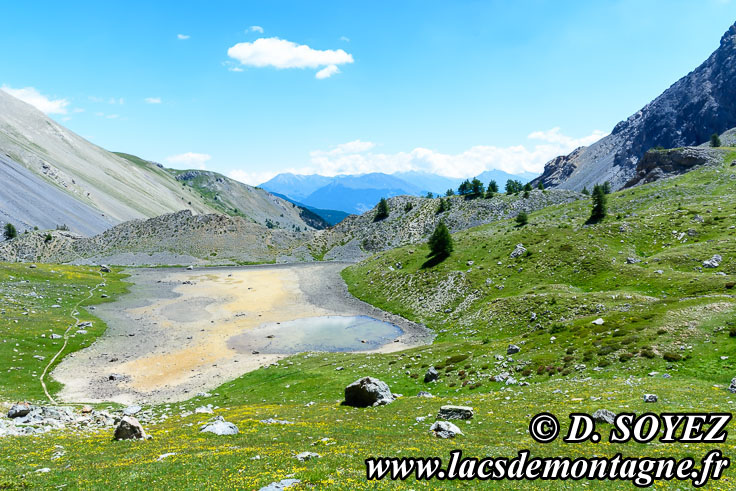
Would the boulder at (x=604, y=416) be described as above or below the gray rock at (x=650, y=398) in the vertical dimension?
below

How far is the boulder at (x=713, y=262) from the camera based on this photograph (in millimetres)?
59541

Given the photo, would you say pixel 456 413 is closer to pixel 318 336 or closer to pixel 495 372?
pixel 495 372

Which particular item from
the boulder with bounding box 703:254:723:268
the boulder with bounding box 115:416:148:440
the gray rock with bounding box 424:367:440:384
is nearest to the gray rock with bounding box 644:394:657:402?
the gray rock with bounding box 424:367:440:384

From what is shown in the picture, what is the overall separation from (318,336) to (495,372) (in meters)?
41.8

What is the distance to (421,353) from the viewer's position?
2035 inches

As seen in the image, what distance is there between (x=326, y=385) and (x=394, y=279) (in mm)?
58239

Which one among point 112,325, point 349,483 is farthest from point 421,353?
point 112,325

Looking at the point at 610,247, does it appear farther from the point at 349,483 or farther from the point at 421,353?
the point at 349,483

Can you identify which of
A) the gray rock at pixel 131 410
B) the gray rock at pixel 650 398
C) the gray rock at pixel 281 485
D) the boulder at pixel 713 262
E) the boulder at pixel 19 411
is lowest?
the gray rock at pixel 131 410

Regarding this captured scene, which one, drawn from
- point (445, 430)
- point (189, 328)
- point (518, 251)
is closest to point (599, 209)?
point (518, 251)

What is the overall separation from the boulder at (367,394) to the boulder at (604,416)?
1754 centimetres

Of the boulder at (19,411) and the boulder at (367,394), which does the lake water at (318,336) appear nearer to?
the boulder at (367,394)

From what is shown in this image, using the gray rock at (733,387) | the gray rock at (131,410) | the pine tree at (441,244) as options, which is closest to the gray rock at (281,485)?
the gray rock at (733,387)

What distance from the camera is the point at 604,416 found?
20.6 m
